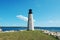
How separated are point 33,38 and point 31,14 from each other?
9779mm

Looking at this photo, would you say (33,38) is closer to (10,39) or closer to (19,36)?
(19,36)

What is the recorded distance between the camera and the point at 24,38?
86.5ft

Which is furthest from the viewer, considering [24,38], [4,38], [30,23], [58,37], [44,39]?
[30,23]

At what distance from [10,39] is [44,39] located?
6.84 m

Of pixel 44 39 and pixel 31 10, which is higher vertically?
pixel 31 10

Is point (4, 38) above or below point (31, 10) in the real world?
below

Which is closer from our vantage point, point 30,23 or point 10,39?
point 10,39

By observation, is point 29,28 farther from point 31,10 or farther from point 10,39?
point 10,39

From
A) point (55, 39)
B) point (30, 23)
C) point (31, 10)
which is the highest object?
point (31, 10)

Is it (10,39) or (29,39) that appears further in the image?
(29,39)

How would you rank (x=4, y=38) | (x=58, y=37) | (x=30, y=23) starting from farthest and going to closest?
(x=30, y=23)
(x=58, y=37)
(x=4, y=38)

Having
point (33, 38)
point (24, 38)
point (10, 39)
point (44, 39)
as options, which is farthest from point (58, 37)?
point (10, 39)

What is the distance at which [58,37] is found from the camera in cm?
3116

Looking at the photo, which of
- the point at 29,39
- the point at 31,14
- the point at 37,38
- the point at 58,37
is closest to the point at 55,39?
the point at 58,37
